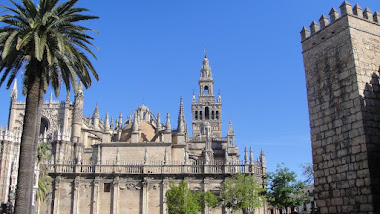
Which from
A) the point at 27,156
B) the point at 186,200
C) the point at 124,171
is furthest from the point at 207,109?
the point at 27,156

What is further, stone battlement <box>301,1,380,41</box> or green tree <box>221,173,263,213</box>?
green tree <box>221,173,263,213</box>

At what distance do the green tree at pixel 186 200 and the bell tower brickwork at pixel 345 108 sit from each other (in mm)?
21533

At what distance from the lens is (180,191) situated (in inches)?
1382

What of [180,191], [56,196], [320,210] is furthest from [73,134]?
[320,210]

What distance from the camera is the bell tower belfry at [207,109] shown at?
83.8 metres

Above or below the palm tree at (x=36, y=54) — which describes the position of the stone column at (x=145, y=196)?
below

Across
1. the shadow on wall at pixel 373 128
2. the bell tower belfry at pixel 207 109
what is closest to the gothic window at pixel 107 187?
the shadow on wall at pixel 373 128

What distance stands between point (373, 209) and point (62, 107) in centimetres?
4870

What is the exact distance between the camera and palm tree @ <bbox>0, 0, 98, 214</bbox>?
50.6 feet

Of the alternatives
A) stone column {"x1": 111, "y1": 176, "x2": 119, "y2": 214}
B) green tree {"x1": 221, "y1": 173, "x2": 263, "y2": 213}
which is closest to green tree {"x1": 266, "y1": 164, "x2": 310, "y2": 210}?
green tree {"x1": 221, "y1": 173, "x2": 263, "y2": 213}

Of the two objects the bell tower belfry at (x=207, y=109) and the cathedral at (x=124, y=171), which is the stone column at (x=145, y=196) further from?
the bell tower belfry at (x=207, y=109)

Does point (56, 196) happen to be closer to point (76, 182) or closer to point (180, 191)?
point (76, 182)

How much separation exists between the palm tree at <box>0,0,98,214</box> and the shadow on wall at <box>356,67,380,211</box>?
11355 mm

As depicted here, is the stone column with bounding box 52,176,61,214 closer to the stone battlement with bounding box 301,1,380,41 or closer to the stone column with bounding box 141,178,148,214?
the stone column with bounding box 141,178,148,214
